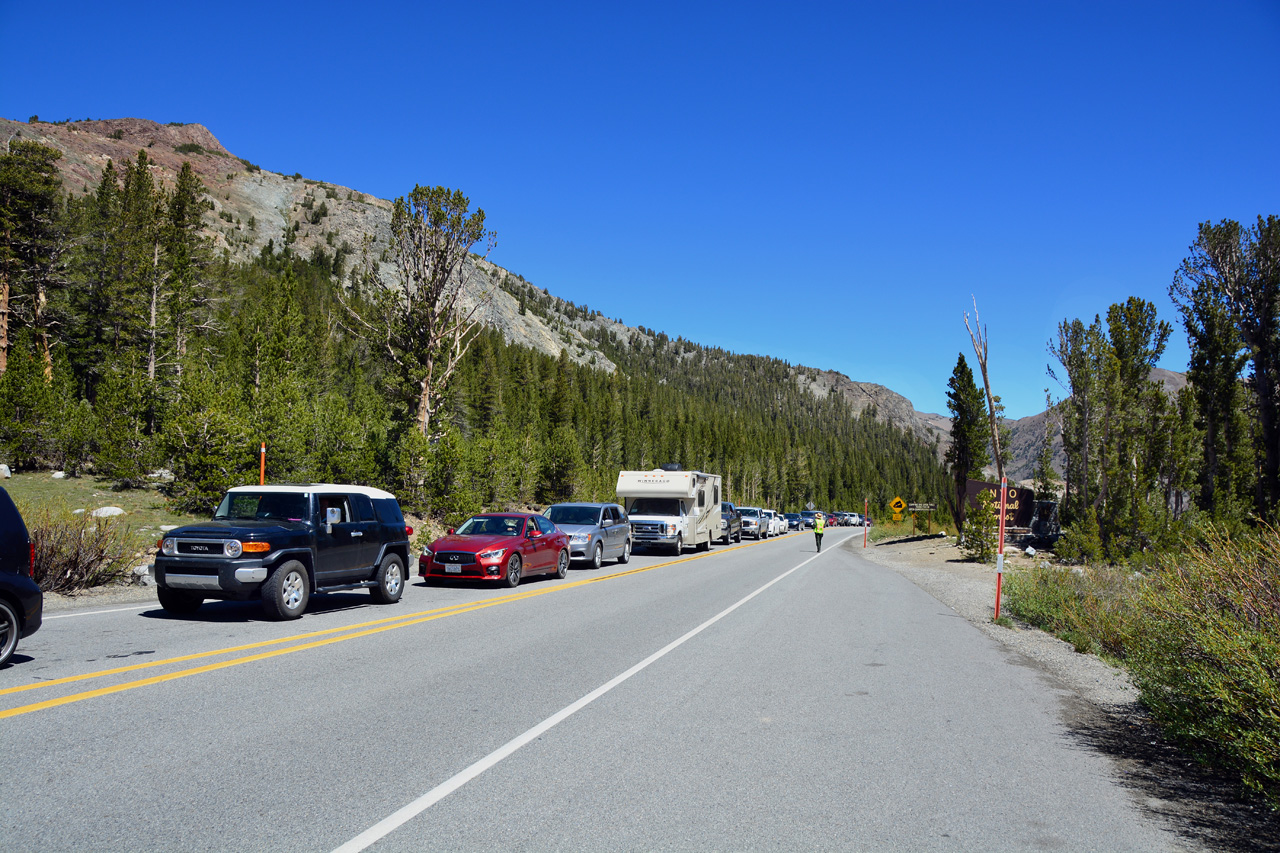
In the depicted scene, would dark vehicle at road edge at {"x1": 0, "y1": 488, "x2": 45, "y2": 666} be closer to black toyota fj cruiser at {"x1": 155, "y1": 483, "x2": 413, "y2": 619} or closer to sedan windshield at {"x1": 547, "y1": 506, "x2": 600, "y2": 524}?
black toyota fj cruiser at {"x1": 155, "y1": 483, "x2": 413, "y2": 619}

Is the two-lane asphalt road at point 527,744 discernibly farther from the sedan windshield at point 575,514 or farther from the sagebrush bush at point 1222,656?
the sedan windshield at point 575,514

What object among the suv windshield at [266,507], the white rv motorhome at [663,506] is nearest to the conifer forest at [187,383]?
the white rv motorhome at [663,506]

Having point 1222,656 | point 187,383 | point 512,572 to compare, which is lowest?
point 512,572

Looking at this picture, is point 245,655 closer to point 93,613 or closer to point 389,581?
point 93,613

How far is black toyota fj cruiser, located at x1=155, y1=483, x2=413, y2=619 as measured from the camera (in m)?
10.3

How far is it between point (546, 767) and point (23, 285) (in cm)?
5193

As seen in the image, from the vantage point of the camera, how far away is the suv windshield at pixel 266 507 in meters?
11.4

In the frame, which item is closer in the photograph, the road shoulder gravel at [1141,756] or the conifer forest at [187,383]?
the road shoulder gravel at [1141,756]

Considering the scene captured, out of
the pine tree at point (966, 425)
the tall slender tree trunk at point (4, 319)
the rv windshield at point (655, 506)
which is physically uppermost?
Result: the tall slender tree trunk at point (4, 319)

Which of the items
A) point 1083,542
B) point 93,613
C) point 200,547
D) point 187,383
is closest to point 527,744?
point 200,547

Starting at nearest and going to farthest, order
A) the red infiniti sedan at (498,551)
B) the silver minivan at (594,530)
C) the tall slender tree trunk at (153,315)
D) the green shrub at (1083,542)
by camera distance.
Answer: the red infiniti sedan at (498,551) → the silver minivan at (594,530) → the green shrub at (1083,542) → the tall slender tree trunk at (153,315)

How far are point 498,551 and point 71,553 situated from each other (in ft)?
24.3

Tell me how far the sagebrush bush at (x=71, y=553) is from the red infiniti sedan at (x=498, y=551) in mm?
5611

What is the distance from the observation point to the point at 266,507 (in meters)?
11.5
